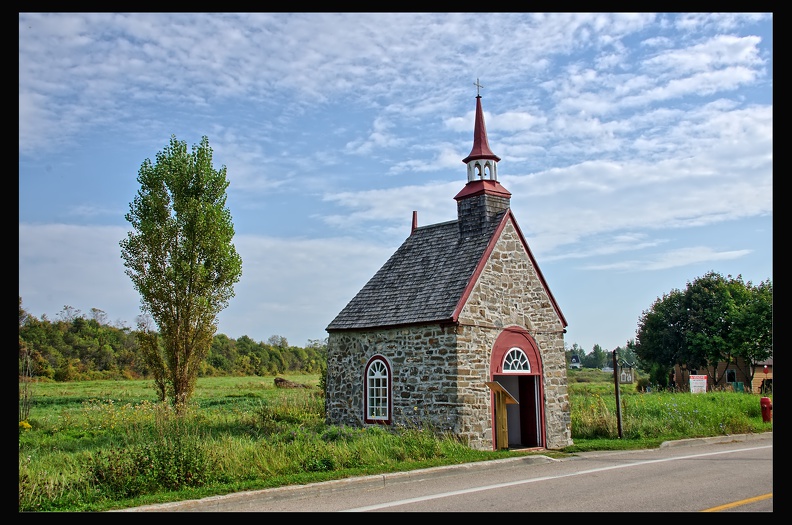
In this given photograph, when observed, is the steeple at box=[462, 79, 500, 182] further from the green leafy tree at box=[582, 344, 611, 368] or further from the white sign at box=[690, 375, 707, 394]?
the green leafy tree at box=[582, 344, 611, 368]

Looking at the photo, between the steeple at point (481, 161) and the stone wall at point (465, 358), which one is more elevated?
the steeple at point (481, 161)

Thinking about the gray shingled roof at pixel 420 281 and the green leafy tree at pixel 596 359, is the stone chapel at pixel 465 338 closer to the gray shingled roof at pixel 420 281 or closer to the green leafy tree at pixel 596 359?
the gray shingled roof at pixel 420 281

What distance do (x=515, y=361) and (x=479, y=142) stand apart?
270 inches

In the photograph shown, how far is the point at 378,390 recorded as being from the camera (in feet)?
61.2

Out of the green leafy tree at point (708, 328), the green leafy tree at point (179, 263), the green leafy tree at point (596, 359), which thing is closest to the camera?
the green leafy tree at point (179, 263)

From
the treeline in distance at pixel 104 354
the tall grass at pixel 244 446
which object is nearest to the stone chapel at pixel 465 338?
the tall grass at pixel 244 446

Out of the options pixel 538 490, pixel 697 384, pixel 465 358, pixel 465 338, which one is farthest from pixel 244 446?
pixel 697 384

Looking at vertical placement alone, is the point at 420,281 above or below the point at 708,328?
above

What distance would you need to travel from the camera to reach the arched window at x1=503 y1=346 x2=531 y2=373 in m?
18.0

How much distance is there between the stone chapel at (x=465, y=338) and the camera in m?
16.9

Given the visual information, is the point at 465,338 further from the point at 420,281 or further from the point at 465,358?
the point at 420,281

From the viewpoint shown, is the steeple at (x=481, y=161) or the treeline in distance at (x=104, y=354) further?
the treeline in distance at (x=104, y=354)

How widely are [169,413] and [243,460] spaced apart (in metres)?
5.97
